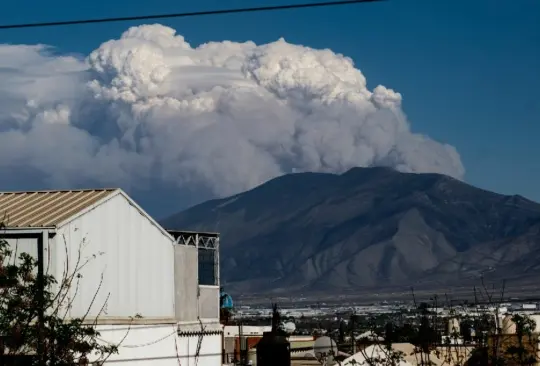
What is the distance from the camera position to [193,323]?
44.7m

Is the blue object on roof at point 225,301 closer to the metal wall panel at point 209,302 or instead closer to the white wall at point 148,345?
the metal wall panel at point 209,302

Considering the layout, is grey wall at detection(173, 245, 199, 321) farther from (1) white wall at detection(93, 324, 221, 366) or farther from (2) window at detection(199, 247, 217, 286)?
(2) window at detection(199, 247, 217, 286)

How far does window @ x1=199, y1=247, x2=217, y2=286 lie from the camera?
169ft

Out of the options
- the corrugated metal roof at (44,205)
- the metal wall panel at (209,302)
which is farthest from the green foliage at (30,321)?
the metal wall panel at (209,302)

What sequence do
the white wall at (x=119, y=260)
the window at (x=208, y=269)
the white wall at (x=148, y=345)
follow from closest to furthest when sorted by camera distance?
the white wall at (x=119, y=260)
the white wall at (x=148, y=345)
the window at (x=208, y=269)

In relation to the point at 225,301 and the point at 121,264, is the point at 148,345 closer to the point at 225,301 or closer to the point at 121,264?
the point at 121,264

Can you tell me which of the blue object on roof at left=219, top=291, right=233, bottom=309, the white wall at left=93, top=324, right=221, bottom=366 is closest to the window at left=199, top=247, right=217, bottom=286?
the white wall at left=93, top=324, right=221, bottom=366

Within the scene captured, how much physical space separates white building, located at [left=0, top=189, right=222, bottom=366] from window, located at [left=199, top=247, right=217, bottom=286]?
15.6 ft

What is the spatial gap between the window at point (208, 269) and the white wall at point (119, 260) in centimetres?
665

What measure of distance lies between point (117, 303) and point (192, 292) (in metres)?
6.22

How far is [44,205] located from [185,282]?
7543mm

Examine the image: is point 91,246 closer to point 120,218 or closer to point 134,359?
point 120,218

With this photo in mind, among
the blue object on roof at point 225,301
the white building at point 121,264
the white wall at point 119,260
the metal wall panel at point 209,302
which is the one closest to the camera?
the white building at point 121,264

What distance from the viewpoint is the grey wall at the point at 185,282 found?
1741 inches
